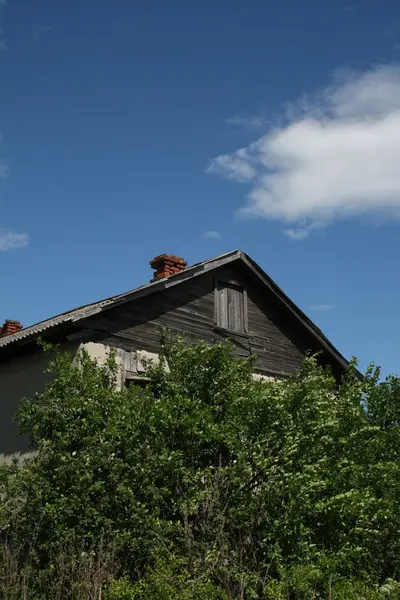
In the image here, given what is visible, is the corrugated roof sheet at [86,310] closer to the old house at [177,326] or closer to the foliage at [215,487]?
the old house at [177,326]

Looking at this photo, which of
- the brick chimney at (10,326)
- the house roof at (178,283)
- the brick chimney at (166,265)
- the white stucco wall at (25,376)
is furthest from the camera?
the brick chimney at (10,326)

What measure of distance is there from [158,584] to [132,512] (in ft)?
4.48

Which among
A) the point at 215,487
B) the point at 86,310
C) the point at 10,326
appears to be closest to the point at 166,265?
the point at 86,310

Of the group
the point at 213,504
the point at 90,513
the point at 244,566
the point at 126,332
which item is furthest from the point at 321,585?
the point at 126,332

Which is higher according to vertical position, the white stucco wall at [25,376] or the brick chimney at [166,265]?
the brick chimney at [166,265]

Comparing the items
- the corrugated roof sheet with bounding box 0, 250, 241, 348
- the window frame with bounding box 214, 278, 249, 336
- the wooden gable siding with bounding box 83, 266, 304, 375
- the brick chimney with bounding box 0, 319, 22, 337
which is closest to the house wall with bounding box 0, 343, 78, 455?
the corrugated roof sheet with bounding box 0, 250, 241, 348

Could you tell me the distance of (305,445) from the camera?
30.2 ft

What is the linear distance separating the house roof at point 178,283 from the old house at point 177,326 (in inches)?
0.8

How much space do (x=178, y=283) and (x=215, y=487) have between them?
7.34 meters

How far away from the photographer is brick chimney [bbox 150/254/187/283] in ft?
54.4

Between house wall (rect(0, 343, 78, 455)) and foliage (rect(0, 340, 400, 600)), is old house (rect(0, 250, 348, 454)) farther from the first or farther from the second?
foliage (rect(0, 340, 400, 600))

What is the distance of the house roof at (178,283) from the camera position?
13344mm

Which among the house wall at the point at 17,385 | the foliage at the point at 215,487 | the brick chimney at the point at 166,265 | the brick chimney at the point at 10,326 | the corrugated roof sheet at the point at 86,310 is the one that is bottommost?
the foliage at the point at 215,487

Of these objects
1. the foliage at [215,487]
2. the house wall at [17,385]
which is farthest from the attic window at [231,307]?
the foliage at [215,487]
